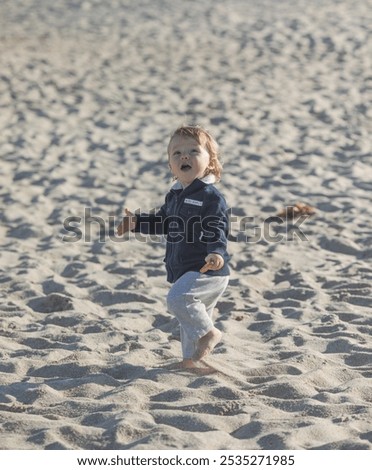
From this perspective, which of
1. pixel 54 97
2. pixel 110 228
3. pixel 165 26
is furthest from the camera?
pixel 165 26

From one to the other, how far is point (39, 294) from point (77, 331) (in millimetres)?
797

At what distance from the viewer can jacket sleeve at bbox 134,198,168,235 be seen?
471 centimetres

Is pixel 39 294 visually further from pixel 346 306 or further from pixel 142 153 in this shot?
pixel 142 153

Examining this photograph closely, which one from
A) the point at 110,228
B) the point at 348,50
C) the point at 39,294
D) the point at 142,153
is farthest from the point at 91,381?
the point at 348,50

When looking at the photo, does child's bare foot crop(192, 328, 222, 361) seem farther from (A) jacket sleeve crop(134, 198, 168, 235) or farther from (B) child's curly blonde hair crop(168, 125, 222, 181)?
(B) child's curly blonde hair crop(168, 125, 222, 181)

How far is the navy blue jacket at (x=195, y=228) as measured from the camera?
14.5ft

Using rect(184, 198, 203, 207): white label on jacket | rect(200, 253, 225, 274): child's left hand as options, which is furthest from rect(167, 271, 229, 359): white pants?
rect(184, 198, 203, 207): white label on jacket

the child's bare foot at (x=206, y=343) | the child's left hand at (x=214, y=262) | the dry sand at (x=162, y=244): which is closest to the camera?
the dry sand at (x=162, y=244)

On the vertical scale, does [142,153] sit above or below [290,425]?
above

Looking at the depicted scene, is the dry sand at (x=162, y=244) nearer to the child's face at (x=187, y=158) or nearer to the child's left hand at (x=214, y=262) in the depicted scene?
the child's left hand at (x=214, y=262)

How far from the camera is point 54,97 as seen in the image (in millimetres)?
12336

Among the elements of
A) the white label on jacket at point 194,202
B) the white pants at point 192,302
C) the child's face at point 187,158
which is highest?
the child's face at point 187,158

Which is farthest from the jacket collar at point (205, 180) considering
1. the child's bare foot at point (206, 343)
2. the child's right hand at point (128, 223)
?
the child's bare foot at point (206, 343)

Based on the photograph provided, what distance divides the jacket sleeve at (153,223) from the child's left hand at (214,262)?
0.41 meters
